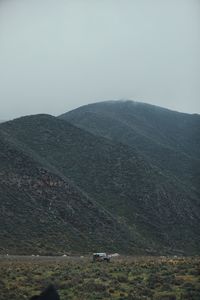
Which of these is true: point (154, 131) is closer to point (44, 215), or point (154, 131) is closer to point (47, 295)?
point (44, 215)

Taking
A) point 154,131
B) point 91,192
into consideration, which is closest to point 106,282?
point 91,192

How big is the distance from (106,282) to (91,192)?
56650mm

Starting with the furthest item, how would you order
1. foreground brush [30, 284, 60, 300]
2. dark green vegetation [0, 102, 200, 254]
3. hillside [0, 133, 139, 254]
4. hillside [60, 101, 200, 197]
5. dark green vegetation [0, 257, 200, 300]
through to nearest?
hillside [60, 101, 200, 197] → dark green vegetation [0, 102, 200, 254] → hillside [0, 133, 139, 254] → dark green vegetation [0, 257, 200, 300] → foreground brush [30, 284, 60, 300]

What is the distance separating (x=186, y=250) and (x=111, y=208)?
1344 centimetres

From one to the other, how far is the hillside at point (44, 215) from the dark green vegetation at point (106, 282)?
21724 millimetres

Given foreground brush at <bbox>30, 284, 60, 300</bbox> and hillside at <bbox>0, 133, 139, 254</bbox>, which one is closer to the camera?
foreground brush at <bbox>30, 284, 60, 300</bbox>

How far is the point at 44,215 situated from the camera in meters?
62.1

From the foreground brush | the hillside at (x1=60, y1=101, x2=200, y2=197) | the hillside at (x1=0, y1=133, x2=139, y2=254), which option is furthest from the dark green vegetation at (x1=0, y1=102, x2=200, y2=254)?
the foreground brush

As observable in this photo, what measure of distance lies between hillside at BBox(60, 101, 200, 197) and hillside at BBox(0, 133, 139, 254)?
Answer: 35020 millimetres

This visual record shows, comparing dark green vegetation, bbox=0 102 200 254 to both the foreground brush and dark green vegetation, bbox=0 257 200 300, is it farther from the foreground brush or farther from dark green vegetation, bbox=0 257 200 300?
the foreground brush

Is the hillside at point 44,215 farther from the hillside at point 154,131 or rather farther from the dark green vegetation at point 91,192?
the hillside at point 154,131

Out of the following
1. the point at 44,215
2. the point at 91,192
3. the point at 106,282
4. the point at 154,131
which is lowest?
the point at 106,282

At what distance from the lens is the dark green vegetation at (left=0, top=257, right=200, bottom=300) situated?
2120 centimetres

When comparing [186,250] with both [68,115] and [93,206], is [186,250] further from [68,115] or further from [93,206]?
[68,115]
